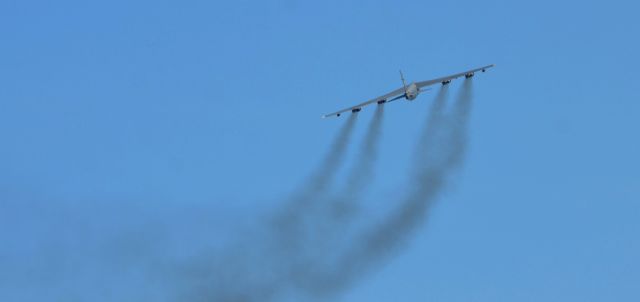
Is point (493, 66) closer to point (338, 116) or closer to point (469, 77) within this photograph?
point (469, 77)

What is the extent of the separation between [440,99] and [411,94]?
A: 222 inches

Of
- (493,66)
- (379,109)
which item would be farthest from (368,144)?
(493,66)

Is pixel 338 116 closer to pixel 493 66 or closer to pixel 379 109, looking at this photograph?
pixel 379 109

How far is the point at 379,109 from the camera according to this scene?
154 meters

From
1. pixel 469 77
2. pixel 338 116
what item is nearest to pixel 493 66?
pixel 469 77

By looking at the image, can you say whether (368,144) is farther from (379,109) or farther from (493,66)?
(493,66)

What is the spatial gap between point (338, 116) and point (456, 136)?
10584 millimetres

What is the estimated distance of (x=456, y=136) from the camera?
15350 centimetres

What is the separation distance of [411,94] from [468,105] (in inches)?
251

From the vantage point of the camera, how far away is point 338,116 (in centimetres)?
15200

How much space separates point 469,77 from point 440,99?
10.5 feet

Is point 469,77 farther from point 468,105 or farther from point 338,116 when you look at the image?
point 338,116

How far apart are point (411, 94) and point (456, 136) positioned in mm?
6336

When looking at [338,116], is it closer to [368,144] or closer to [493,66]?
[368,144]
